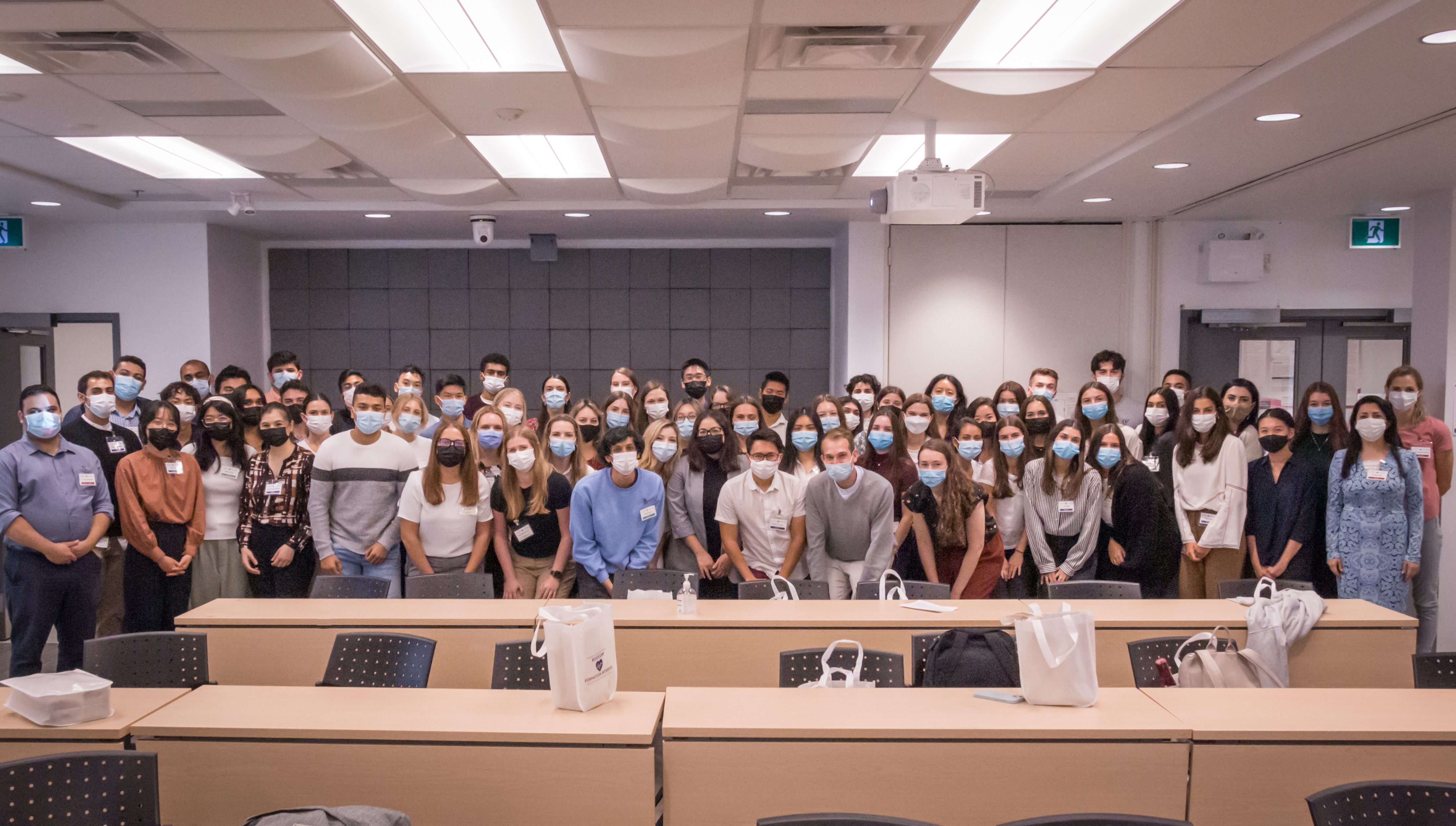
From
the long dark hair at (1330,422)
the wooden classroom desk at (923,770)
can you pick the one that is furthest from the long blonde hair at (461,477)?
the long dark hair at (1330,422)

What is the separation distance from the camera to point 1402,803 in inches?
77.9

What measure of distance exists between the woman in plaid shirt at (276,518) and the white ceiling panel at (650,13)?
2.84m

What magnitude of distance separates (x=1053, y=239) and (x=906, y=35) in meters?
5.19

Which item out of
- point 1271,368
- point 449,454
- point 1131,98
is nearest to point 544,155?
point 449,454

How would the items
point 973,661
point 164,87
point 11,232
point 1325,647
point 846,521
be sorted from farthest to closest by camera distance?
point 11,232
point 846,521
point 164,87
point 1325,647
point 973,661

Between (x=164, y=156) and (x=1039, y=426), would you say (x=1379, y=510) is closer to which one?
(x=1039, y=426)

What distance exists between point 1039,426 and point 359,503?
379cm

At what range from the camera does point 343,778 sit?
7.81 ft

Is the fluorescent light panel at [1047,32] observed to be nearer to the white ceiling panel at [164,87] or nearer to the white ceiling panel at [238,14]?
the white ceiling panel at [238,14]

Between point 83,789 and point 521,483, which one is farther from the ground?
point 521,483

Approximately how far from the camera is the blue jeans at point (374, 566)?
15.4 feet

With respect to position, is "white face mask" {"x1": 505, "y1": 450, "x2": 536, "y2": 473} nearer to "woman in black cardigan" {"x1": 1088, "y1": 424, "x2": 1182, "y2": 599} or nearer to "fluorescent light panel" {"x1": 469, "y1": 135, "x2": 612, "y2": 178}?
"fluorescent light panel" {"x1": 469, "y1": 135, "x2": 612, "y2": 178}

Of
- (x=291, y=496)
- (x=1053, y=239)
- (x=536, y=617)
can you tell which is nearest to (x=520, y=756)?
(x=536, y=617)

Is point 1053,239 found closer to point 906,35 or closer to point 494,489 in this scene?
point 906,35
